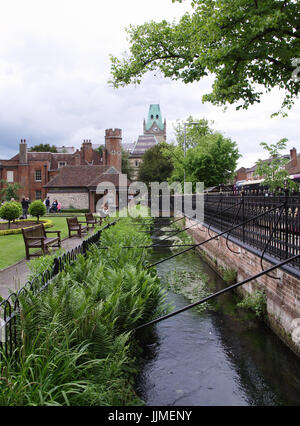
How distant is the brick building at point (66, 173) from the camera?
46.5 metres

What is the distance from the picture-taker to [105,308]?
4.40m

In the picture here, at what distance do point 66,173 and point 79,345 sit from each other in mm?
47469

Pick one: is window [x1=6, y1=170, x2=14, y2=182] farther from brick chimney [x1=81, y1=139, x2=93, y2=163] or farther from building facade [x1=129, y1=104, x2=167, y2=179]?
building facade [x1=129, y1=104, x2=167, y2=179]

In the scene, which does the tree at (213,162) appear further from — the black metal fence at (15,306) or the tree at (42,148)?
the tree at (42,148)

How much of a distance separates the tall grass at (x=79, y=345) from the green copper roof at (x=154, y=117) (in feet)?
416

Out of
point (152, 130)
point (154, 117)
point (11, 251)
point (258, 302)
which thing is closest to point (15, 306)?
point (258, 302)

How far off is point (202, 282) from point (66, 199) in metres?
38.3

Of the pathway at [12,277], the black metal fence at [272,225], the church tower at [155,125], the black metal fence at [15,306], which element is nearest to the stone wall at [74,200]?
the pathway at [12,277]

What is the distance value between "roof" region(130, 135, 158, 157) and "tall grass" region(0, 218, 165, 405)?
108 metres

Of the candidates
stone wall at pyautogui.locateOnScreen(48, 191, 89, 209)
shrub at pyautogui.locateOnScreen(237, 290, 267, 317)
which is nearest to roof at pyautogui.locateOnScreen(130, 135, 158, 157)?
stone wall at pyautogui.locateOnScreen(48, 191, 89, 209)

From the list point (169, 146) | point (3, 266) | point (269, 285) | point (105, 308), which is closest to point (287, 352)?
point (269, 285)

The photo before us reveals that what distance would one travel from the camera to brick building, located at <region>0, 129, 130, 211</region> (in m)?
46.5

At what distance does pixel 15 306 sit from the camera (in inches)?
145

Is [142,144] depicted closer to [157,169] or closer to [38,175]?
[157,169]
